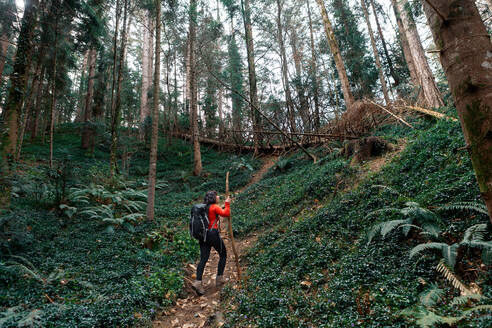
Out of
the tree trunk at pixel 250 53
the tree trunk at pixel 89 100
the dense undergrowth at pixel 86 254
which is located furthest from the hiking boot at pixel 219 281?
the tree trunk at pixel 89 100

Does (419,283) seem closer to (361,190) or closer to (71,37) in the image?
(361,190)

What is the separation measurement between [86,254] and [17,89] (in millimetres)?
5538

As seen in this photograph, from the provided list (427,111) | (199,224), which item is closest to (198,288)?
(199,224)

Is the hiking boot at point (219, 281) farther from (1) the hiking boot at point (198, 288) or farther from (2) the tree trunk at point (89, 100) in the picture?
(2) the tree trunk at point (89, 100)

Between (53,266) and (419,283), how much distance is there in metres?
6.32

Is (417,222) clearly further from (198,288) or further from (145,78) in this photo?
(145,78)

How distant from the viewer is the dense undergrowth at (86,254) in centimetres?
367

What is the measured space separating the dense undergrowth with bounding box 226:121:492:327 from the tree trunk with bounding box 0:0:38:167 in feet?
25.1

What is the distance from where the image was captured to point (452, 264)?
8.63 ft

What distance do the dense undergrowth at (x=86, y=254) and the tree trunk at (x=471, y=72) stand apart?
4442 millimetres

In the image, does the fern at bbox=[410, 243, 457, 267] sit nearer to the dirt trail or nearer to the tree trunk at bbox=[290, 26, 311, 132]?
the dirt trail

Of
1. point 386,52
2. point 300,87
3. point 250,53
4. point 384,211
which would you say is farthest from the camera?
point 386,52

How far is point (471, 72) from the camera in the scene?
4.43ft

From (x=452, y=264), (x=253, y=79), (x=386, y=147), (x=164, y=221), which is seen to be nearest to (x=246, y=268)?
(x=452, y=264)
